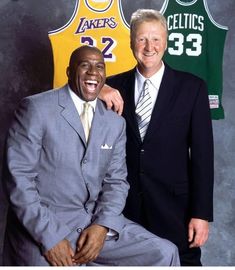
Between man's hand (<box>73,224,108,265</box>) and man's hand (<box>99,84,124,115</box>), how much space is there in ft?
1.96

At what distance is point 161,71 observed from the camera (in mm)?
2738

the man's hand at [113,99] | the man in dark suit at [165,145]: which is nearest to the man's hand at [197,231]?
the man in dark suit at [165,145]

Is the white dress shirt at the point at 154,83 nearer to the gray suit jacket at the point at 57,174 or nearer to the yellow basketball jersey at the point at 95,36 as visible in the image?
the gray suit jacket at the point at 57,174

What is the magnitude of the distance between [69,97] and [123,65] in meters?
1.19

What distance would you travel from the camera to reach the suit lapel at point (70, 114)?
2.38 m

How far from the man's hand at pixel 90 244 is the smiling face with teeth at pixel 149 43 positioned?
878 mm

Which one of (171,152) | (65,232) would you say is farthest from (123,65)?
(65,232)

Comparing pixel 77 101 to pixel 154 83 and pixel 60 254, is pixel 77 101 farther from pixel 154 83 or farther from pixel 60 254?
pixel 60 254

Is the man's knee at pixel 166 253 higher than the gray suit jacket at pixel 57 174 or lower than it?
lower

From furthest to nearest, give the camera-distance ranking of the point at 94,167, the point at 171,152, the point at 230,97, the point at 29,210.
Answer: the point at 230,97
the point at 171,152
the point at 94,167
the point at 29,210

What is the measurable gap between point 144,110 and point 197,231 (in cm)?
67

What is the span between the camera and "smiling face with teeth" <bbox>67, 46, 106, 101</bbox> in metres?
2.43

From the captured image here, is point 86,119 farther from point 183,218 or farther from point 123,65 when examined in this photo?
point 123,65

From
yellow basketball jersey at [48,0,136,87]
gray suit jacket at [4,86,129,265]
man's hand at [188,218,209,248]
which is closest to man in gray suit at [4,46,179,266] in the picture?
gray suit jacket at [4,86,129,265]
